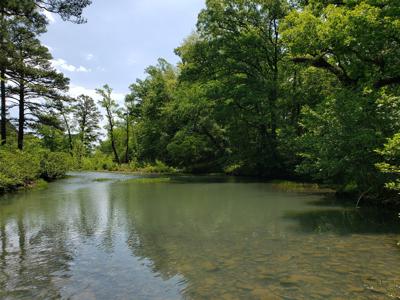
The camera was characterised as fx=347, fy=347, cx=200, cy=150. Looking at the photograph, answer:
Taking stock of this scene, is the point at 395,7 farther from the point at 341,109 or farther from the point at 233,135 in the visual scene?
the point at 233,135

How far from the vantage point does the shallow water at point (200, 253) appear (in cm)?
553

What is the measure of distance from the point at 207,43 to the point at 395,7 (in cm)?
1862

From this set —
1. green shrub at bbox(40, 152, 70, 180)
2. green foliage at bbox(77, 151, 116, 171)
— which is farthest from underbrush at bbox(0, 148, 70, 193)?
green foliage at bbox(77, 151, 116, 171)

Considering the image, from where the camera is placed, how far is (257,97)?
2744 centimetres

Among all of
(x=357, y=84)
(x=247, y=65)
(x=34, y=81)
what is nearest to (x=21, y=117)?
(x=34, y=81)

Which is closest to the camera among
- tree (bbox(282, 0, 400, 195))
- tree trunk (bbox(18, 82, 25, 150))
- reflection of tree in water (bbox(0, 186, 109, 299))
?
reflection of tree in water (bbox(0, 186, 109, 299))

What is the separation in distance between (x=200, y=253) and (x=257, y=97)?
21381 mm

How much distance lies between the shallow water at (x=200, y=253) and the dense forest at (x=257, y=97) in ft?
7.00

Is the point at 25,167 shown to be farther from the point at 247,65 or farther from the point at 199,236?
the point at 247,65

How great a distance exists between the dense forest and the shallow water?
2134mm

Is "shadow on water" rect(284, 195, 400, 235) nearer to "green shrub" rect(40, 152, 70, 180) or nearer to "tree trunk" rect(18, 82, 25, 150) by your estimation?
"green shrub" rect(40, 152, 70, 180)

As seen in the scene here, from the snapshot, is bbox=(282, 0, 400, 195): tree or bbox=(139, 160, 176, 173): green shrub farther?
bbox=(139, 160, 176, 173): green shrub

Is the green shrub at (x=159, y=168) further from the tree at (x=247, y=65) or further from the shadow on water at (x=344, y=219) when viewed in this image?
the shadow on water at (x=344, y=219)

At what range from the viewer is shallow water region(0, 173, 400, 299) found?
553 cm
